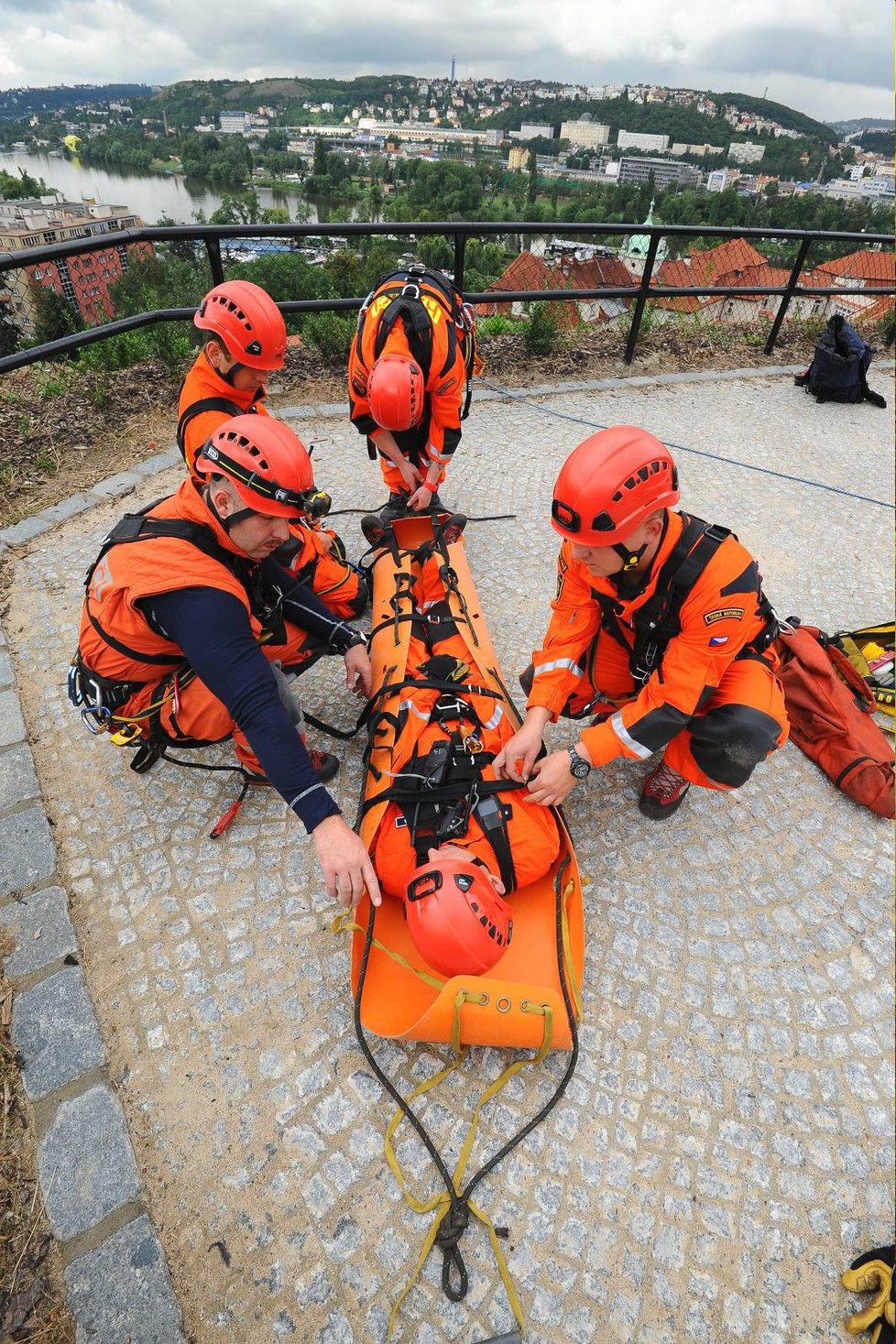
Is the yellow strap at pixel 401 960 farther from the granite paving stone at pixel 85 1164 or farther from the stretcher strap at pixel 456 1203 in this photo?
the granite paving stone at pixel 85 1164

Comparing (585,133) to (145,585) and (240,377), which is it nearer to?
(240,377)

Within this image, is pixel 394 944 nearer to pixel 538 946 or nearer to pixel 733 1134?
pixel 538 946

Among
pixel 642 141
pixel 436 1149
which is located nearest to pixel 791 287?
pixel 436 1149

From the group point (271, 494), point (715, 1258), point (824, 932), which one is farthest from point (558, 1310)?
point (271, 494)

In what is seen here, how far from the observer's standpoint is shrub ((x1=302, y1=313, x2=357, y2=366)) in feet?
20.1

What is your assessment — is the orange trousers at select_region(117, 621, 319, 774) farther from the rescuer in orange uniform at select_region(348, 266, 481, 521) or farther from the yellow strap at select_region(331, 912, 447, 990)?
the rescuer in orange uniform at select_region(348, 266, 481, 521)

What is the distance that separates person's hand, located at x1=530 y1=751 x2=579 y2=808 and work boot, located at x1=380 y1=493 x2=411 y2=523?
2.24 m

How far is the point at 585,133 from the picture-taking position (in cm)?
10412

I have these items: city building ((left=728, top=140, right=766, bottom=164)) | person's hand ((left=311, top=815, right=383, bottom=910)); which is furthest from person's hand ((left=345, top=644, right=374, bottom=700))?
city building ((left=728, top=140, right=766, bottom=164))

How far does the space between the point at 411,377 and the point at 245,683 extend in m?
2.15

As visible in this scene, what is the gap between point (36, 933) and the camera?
2262 mm

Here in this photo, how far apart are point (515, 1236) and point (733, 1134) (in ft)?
2.22

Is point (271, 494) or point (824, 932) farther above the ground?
point (271, 494)

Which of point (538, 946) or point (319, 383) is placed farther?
point (319, 383)
